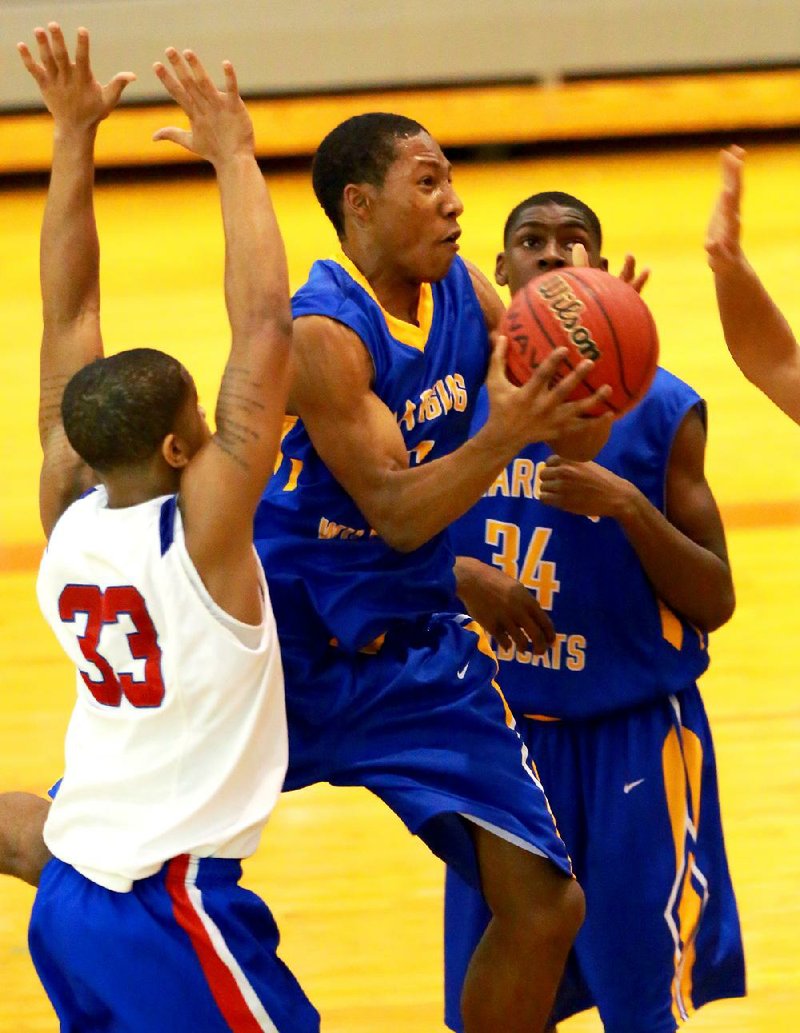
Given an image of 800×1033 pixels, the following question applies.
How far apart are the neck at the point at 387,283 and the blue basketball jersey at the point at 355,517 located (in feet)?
0.07

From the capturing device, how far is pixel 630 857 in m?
3.56

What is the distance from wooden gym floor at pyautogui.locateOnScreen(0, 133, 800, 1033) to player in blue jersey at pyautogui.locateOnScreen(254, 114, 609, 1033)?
99 cm

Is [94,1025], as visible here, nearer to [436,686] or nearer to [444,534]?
[436,686]

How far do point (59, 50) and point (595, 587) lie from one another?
59.8 inches

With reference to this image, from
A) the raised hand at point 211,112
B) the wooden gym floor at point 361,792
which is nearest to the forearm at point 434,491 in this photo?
the raised hand at point 211,112

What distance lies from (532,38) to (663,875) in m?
10.5

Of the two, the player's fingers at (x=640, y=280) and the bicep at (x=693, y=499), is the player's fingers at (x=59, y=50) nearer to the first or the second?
the player's fingers at (x=640, y=280)

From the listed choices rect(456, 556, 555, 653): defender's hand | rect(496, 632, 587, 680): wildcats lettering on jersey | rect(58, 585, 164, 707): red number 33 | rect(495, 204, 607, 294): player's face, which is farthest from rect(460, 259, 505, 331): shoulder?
rect(58, 585, 164, 707): red number 33

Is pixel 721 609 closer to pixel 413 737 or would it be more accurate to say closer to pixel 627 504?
pixel 627 504

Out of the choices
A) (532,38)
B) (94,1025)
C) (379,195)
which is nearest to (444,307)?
(379,195)

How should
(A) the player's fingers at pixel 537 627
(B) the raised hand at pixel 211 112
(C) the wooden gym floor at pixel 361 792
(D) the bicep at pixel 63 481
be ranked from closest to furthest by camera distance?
1. (B) the raised hand at pixel 211 112
2. (D) the bicep at pixel 63 481
3. (A) the player's fingers at pixel 537 627
4. (C) the wooden gym floor at pixel 361 792

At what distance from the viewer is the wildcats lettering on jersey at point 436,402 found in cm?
324

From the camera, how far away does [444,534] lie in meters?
3.36

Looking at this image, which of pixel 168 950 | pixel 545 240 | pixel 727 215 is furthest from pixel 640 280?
pixel 168 950
